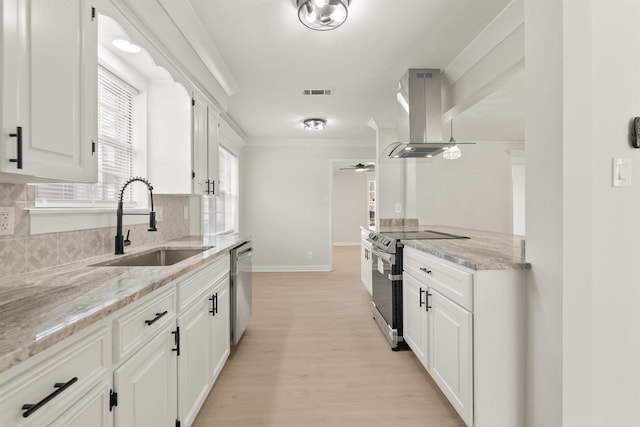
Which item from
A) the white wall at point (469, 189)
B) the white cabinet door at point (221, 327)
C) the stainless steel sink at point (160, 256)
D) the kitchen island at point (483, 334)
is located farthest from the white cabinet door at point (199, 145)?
the white wall at point (469, 189)

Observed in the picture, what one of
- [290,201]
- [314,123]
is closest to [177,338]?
[314,123]

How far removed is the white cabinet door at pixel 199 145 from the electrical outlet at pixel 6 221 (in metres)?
1.29

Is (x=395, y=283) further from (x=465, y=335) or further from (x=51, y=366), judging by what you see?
(x=51, y=366)

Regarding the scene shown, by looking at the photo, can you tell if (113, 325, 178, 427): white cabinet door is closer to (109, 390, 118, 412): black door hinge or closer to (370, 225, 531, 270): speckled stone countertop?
(109, 390, 118, 412): black door hinge

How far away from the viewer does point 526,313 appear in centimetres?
146

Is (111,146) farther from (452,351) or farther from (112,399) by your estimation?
(452,351)

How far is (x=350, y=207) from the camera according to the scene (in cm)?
975
